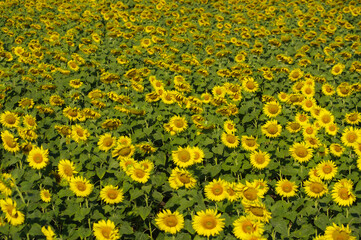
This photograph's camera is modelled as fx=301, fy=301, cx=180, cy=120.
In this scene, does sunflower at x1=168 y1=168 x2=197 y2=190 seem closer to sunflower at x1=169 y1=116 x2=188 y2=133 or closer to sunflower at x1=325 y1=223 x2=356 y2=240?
sunflower at x1=169 y1=116 x2=188 y2=133

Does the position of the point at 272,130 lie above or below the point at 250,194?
below

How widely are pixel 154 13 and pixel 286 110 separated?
8.36 metres

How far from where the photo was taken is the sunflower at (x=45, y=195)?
3.97m

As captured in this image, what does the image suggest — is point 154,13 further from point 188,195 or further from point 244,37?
point 188,195

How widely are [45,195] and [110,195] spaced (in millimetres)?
859

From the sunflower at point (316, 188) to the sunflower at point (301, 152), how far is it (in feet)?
1.97

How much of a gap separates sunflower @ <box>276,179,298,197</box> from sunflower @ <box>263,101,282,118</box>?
1.74m

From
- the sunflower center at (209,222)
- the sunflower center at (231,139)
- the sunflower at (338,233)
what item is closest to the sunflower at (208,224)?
the sunflower center at (209,222)

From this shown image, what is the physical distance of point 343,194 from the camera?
4281 mm

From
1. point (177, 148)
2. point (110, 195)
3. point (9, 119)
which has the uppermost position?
point (9, 119)

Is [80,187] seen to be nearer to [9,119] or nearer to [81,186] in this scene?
[81,186]

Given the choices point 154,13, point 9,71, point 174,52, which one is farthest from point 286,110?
point 154,13

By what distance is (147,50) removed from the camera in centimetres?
848

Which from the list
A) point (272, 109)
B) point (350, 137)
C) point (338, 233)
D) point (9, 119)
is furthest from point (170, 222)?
point (350, 137)
